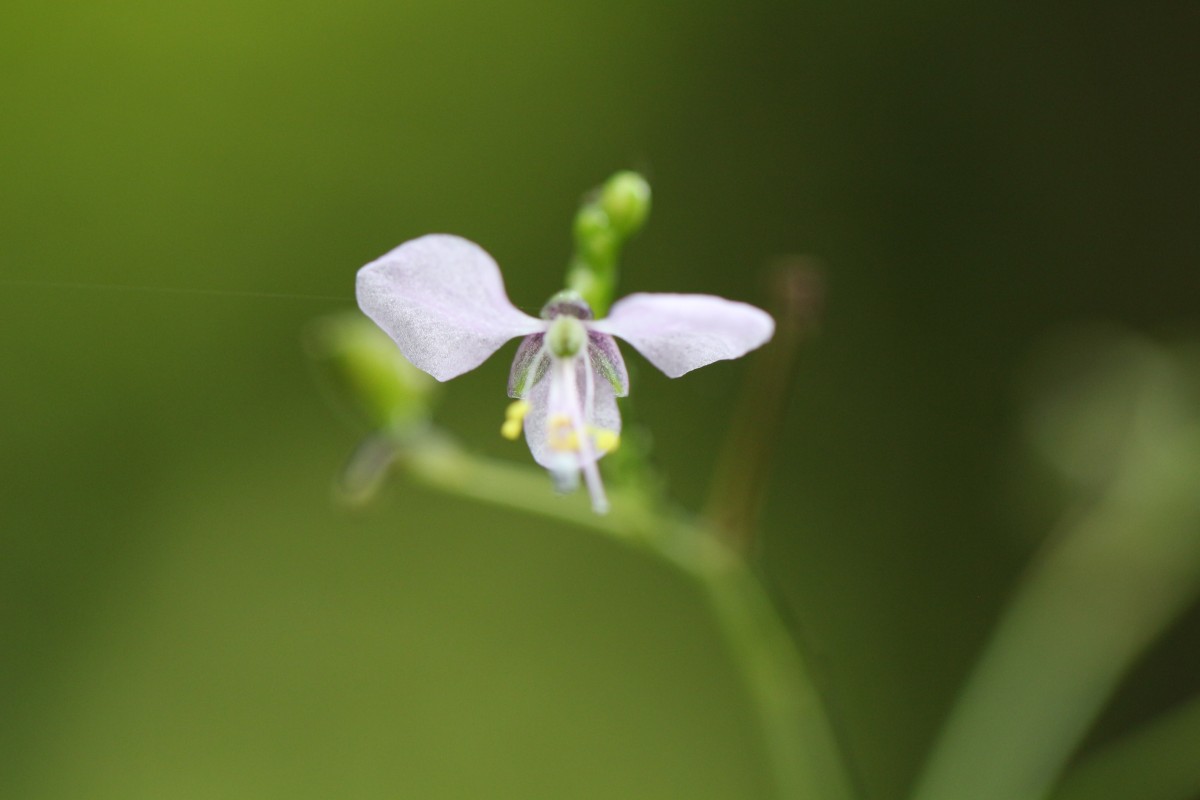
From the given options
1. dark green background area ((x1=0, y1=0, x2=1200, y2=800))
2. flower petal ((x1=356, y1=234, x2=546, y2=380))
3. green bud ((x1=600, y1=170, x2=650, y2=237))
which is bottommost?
dark green background area ((x1=0, y1=0, x2=1200, y2=800))

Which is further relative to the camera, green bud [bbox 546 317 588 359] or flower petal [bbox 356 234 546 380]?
green bud [bbox 546 317 588 359]

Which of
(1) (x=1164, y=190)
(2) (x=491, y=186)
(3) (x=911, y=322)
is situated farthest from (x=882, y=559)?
(2) (x=491, y=186)

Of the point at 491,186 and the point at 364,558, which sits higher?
the point at 491,186

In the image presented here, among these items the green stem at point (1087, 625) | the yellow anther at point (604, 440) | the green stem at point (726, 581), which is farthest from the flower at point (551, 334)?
the green stem at point (1087, 625)

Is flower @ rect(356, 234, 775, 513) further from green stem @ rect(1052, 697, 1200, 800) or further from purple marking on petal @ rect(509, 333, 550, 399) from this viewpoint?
green stem @ rect(1052, 697, 1200, 800)

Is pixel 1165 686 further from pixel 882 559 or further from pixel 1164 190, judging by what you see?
pixel 1164 190

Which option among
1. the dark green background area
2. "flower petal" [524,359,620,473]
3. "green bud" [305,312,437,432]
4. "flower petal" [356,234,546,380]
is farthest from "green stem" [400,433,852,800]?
the dark green background area

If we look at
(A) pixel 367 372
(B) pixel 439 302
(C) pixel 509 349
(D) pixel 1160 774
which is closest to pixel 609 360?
(B) pixel 439 302
